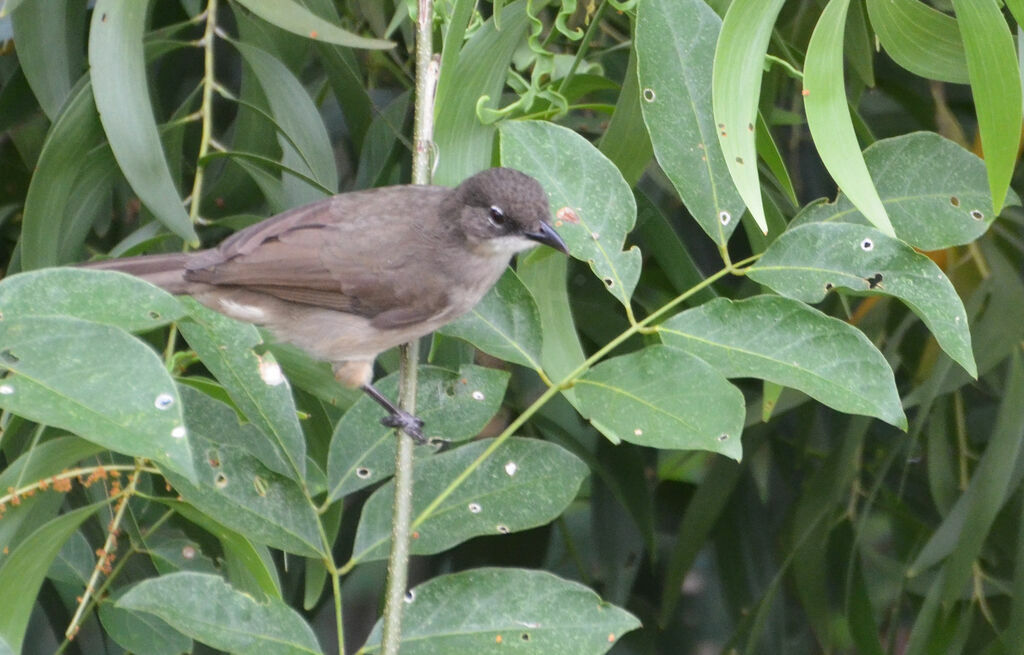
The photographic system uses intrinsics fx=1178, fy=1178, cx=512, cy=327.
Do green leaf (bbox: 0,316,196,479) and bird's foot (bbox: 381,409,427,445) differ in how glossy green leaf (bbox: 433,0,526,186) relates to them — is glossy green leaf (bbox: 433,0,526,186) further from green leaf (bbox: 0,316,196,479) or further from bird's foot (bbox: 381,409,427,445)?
green leaf (bbox: 0,316,196,479)

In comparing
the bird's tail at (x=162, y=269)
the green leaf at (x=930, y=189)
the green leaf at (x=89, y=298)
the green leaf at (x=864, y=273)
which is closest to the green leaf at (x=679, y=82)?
the green leaf at (x=864, y=273)

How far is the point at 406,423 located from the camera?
5.36 feet

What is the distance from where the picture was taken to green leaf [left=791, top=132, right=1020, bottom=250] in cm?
155

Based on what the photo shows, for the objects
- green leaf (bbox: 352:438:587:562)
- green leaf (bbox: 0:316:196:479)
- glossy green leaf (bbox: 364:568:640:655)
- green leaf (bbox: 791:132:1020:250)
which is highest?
green leaf (bbox: 791:132:1020:250)

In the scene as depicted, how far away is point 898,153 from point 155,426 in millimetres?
1043

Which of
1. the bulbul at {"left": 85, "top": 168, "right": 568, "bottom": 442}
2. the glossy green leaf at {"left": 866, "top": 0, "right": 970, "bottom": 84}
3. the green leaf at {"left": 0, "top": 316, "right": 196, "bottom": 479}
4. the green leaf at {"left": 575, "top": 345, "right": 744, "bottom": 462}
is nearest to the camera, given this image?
the green leaf at {"left": 0, "top": 316, "right": 196, "bottom": 479}

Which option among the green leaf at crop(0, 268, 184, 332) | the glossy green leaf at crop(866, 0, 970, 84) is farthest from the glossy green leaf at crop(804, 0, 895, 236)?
the green leaf at crop(0, 268, 184, 332)

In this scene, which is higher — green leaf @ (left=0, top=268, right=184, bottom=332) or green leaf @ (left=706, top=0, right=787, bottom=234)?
green leaf @ (left=706, top=0, right=787, bottom=234)

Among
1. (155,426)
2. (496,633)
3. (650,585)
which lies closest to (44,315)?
(155,426)

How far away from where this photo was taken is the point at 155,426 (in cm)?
105

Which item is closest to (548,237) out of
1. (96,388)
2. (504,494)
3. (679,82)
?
(679,82)

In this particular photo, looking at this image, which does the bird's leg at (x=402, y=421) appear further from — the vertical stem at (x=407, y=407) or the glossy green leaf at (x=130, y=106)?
the glossy green leaf at (x=130, y=106)

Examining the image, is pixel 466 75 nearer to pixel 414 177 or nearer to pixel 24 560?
pixel 414 177

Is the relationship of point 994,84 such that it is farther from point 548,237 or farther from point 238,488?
point 238,488
